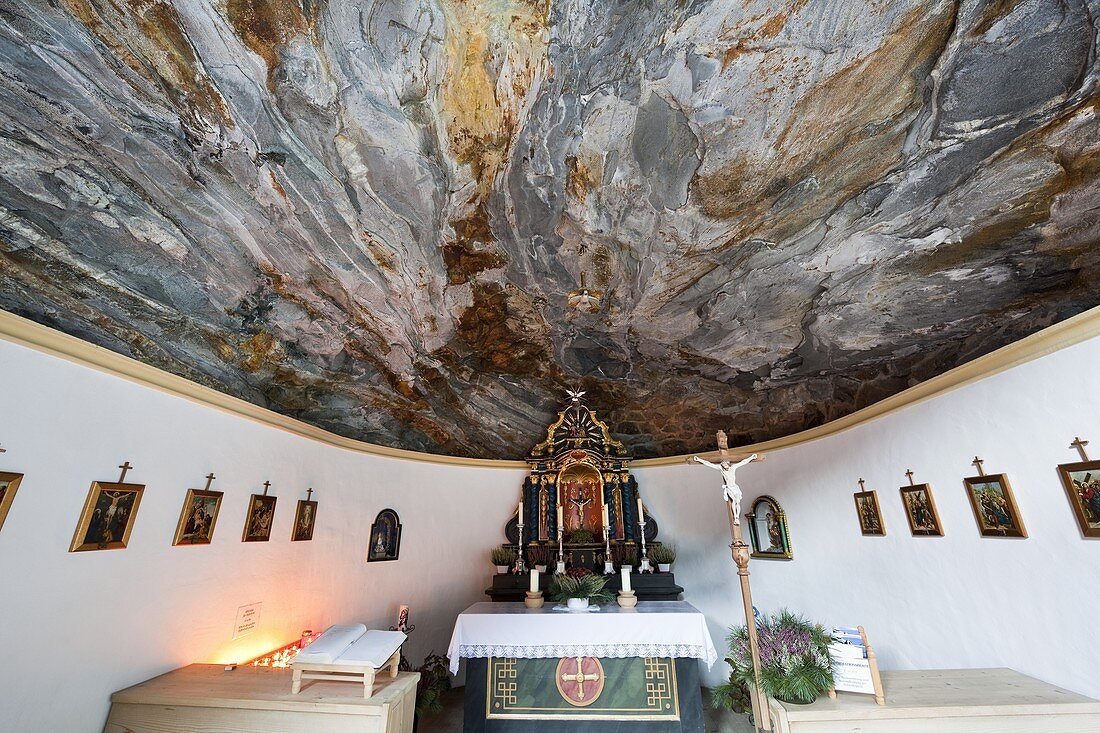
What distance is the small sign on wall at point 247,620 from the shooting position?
4.91 meters

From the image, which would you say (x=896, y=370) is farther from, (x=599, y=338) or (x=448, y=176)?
(x=448, y=176)

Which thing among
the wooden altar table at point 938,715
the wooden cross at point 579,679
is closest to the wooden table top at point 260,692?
the wooden cross at point 579,679

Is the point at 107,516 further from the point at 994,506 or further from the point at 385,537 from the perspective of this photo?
the point at 994,506

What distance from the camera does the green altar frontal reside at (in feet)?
17.5

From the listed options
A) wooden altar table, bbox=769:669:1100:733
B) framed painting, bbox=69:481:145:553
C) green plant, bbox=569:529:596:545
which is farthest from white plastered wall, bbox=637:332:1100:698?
framed painting, bbox=69:481:145:553

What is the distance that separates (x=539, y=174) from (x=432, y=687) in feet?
22.0

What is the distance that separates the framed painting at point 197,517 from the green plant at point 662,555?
626 centimetres

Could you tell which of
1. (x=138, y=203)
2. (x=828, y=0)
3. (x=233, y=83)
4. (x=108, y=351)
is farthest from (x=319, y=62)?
(x=828, y=0)

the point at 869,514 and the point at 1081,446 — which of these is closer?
the point at 1081,446

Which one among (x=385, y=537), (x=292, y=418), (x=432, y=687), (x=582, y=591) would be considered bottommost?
(x=432, y=687)

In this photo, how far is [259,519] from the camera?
209 inches

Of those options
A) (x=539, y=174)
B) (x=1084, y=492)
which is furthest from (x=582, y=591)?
(x=539, y=174)

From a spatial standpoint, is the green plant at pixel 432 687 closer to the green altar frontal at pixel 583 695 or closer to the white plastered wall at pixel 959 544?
the green altar frontal at pixel 583 695

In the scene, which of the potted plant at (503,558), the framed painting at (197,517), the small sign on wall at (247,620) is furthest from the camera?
the potted plant at (503,558)
